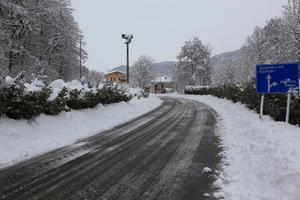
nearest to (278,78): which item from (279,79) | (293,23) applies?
(279,79)

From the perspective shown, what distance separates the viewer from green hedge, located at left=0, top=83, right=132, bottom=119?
7.64m

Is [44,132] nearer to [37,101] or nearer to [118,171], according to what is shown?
[37,101]

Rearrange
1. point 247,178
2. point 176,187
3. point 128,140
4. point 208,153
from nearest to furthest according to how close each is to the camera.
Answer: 1. point 176,187
2. point 247,178
3. point 208,153
4. point 128,140

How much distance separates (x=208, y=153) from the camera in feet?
20.8

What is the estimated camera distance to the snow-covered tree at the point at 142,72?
7212 cm

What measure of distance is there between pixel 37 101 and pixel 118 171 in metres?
5.34

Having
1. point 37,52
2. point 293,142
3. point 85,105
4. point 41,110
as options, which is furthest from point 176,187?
point 37,52

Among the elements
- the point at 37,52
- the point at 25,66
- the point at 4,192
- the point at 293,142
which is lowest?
the point at 4,192

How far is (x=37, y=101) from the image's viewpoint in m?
8.59

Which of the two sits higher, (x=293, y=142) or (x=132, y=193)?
(x=293, y=142)

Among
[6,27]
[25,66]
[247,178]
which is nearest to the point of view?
[247,178]

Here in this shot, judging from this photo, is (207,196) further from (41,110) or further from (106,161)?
(41,110)

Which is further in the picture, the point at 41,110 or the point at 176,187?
the point at 41,110

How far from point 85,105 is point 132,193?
9.00 m
